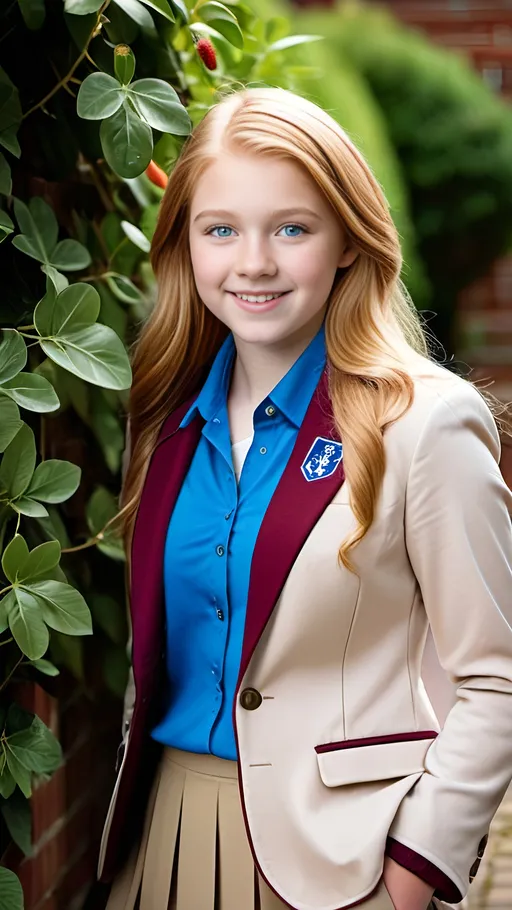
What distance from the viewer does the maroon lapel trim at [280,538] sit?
1268mm

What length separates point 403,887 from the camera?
4.12 feet

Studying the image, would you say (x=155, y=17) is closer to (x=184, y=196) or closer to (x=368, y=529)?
(x=184, y=196)

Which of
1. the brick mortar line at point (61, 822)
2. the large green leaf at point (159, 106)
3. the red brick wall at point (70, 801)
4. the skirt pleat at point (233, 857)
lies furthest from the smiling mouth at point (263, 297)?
the brick mortar line at point (61, 822)

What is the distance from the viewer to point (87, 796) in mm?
2037

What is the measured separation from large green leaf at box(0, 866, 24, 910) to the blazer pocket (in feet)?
1.27

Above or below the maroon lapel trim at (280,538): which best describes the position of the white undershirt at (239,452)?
above

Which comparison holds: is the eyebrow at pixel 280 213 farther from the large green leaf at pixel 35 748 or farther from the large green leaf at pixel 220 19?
the large green leaf at pixel 35 748

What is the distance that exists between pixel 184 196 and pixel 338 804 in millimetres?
732

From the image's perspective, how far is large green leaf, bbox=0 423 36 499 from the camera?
132 centimetres

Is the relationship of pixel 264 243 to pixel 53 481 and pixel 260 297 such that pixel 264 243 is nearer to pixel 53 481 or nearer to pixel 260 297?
pixel 260 297

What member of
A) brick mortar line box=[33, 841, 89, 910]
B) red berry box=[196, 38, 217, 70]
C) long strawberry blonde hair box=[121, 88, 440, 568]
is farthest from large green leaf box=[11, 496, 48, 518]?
brick mortar line box=[33, 841, 89, 910]

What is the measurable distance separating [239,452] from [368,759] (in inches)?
15.6

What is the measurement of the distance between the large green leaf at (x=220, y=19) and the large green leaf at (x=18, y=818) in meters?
1.08

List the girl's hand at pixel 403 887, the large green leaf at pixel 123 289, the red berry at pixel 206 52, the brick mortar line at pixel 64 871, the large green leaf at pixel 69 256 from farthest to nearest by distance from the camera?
the brick mortar line at pixel 64 871 → the large green leaf at pixel 123 289 → the red berry at pixel 206 52 → the large green leaf at pixel 69 256 → the girl's hand at pixel 403 887
